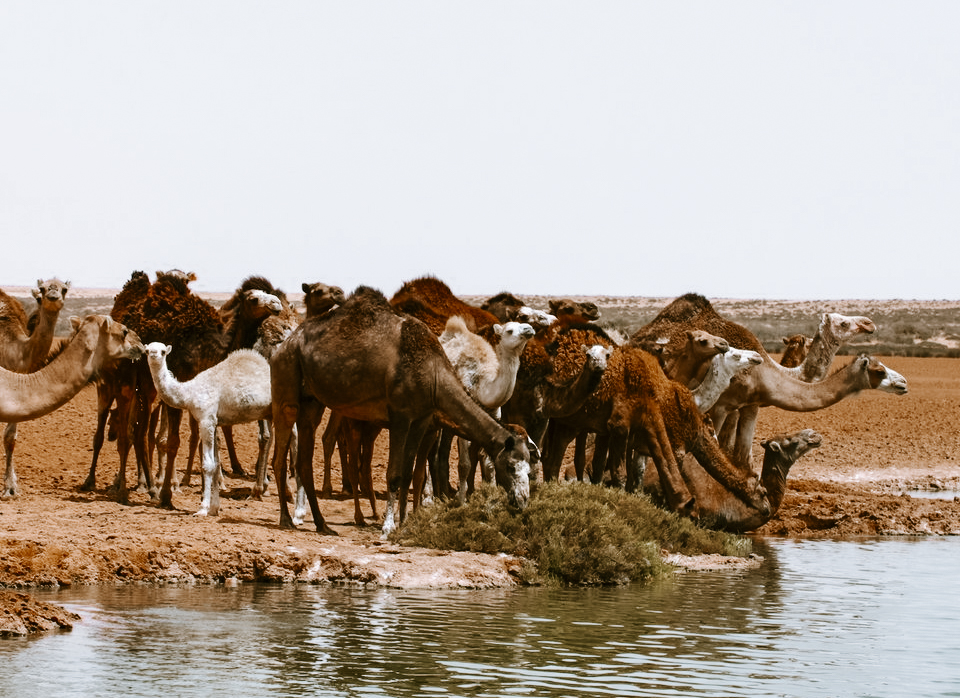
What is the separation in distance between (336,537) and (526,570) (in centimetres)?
226

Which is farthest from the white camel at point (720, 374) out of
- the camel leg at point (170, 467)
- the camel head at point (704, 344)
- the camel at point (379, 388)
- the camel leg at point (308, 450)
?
the camel leg at point (170, 467)

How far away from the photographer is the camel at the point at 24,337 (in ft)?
58.3

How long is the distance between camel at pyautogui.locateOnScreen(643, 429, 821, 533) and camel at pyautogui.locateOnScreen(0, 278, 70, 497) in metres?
7.08

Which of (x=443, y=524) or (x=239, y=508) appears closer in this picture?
(x=443, y=524)

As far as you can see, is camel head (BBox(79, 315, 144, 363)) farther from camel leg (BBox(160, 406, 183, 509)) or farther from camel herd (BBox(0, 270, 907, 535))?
camel leg (BBox(160, 406, 183, 509))

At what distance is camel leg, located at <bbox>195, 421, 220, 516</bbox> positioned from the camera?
1596cm

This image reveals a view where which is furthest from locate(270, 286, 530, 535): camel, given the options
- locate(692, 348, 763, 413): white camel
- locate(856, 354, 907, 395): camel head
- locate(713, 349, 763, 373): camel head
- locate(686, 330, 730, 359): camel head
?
locate(856, 354, 907, 395): camel head

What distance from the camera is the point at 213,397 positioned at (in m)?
16.2

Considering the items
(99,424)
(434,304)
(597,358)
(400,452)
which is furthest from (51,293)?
(597,358)

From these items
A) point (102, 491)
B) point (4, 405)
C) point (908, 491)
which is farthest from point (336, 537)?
point (908, 491)

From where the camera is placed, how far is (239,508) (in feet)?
56.6

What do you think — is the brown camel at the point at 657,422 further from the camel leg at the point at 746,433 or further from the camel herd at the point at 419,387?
the camel leg at the point at 746,433

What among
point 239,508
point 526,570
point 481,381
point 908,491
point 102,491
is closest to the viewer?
point 526,570

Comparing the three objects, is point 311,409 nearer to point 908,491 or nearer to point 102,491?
point 102,491
